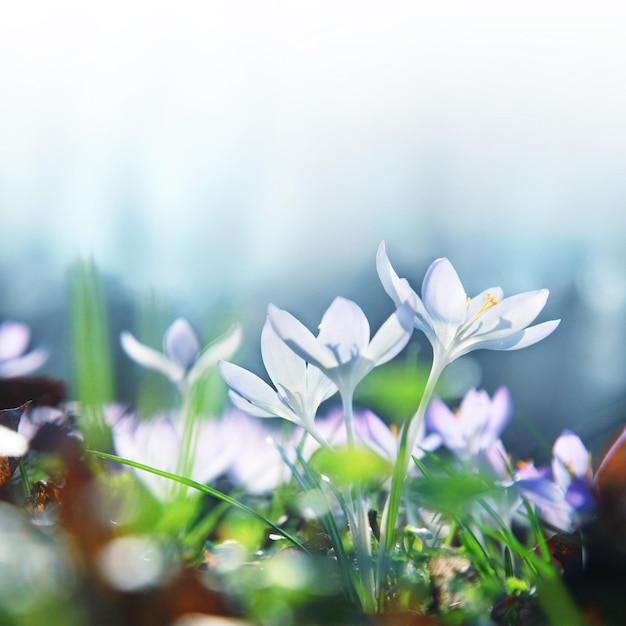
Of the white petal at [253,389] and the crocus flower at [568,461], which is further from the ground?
the white petal at [253,389]

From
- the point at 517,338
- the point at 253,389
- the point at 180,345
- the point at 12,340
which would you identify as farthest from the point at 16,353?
the point at 517,338

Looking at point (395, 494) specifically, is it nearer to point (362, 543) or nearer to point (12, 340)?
point (362, 543)

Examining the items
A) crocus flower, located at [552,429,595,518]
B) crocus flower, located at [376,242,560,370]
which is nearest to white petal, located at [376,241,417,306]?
crocus flower, located at [376,242,560,370]

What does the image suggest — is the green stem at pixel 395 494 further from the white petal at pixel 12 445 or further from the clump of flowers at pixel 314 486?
the white petal at pixel 12 445

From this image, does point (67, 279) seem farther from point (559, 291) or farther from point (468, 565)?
point (559, 291)

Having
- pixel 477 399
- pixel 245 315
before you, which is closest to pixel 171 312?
pixel 245 315

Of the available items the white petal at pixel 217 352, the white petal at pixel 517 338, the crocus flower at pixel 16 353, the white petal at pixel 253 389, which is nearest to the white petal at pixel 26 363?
the crocus flower at pixel 16 353
